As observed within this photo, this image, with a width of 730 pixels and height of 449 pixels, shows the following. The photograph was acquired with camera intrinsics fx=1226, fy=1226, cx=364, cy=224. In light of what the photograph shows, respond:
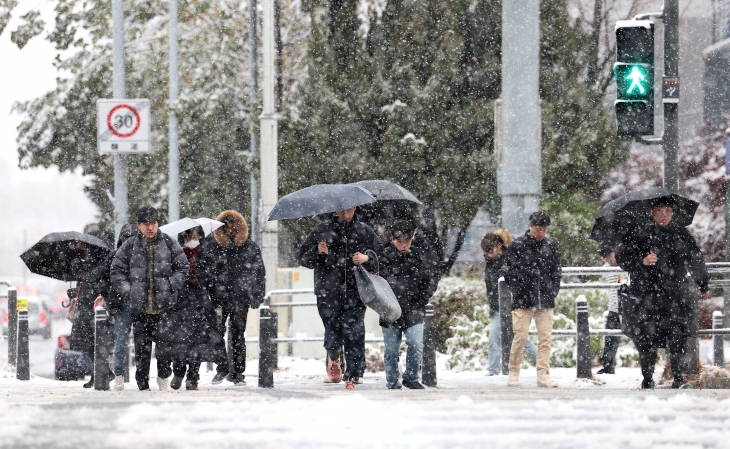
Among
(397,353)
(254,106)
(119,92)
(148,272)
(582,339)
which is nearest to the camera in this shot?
(148,272)

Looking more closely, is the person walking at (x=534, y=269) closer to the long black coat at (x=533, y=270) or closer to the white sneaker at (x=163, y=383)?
the long black coat at (x=533, y=270)

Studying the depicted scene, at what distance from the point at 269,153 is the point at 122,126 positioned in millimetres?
3467

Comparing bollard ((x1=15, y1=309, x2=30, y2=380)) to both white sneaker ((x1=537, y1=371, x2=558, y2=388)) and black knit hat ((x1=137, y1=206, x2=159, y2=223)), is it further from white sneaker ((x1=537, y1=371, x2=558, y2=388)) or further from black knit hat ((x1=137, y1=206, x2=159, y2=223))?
white sneaker ((x1=537, y1=371, x2=558, y2=388))

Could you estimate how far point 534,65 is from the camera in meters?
11.7

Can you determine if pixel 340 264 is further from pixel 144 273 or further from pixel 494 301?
pixel 494 301

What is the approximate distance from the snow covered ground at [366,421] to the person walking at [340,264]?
2283 mm

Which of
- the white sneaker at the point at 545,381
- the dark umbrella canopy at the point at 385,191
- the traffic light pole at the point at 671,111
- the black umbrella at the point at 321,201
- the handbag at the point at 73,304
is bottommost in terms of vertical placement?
the white sneaker at the point at 545,381

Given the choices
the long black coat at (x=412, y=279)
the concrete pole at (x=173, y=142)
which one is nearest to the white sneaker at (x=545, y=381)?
the long black coat at (x=412, y=279)

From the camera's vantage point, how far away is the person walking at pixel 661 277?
420 inches

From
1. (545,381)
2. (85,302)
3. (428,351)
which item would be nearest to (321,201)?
(428,351)

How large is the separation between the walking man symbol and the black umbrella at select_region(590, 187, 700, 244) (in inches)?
35.7

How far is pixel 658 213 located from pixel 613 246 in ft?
3.70

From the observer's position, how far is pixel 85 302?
13117 millimetres

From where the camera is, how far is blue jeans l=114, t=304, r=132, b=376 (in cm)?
1175
